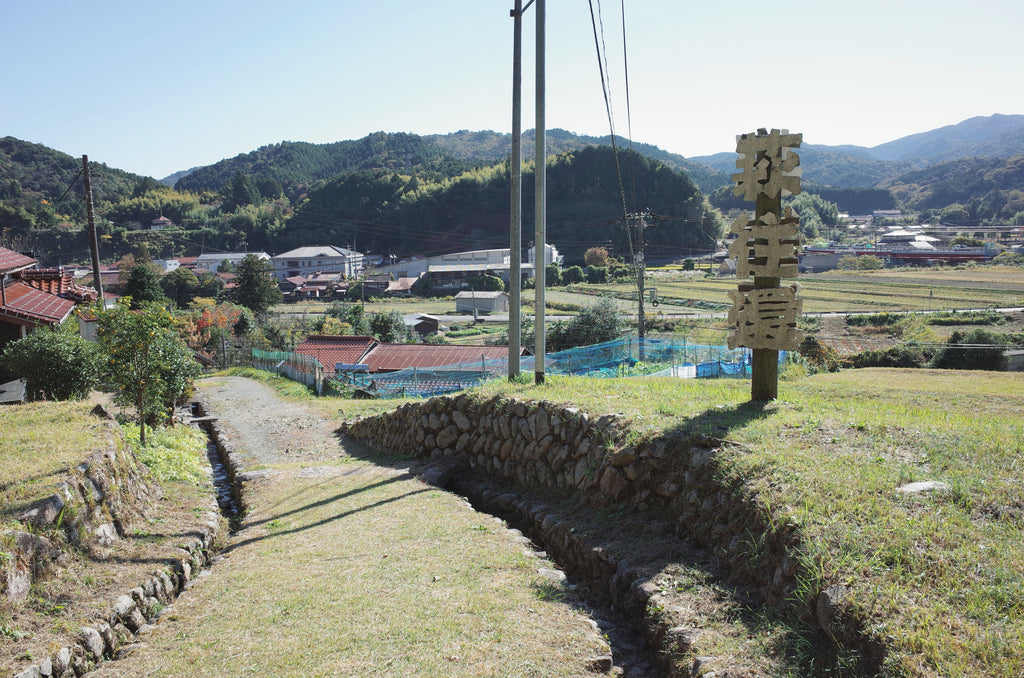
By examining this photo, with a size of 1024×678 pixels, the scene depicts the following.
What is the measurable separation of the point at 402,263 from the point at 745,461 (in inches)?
3457

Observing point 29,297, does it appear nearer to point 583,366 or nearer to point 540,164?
point 583,366

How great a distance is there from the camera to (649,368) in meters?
21.0

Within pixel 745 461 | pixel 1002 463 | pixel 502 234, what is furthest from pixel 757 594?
pixel 502 234

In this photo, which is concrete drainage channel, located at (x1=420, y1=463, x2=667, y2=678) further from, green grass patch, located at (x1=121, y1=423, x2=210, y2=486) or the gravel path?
the gravel path

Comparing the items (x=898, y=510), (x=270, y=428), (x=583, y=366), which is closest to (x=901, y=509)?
(x=898, y=510)

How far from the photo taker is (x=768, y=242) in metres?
6.98

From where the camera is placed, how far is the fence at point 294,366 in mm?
26147

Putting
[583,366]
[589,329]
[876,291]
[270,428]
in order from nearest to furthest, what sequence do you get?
[270,428]
[583,366]
[589,329]
[876,291]

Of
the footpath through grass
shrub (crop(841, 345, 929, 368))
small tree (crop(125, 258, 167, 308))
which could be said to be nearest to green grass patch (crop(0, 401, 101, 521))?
the footpath through grass

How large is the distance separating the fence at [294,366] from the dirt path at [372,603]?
16.8 m

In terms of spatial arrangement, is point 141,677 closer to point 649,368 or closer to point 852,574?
point 852,574

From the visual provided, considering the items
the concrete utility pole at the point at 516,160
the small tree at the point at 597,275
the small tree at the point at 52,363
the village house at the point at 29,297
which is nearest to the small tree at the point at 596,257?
the small tree at the point at 597,275

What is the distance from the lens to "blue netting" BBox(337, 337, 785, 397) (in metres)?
21.5

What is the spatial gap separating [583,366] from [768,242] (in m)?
Result: 15.6
